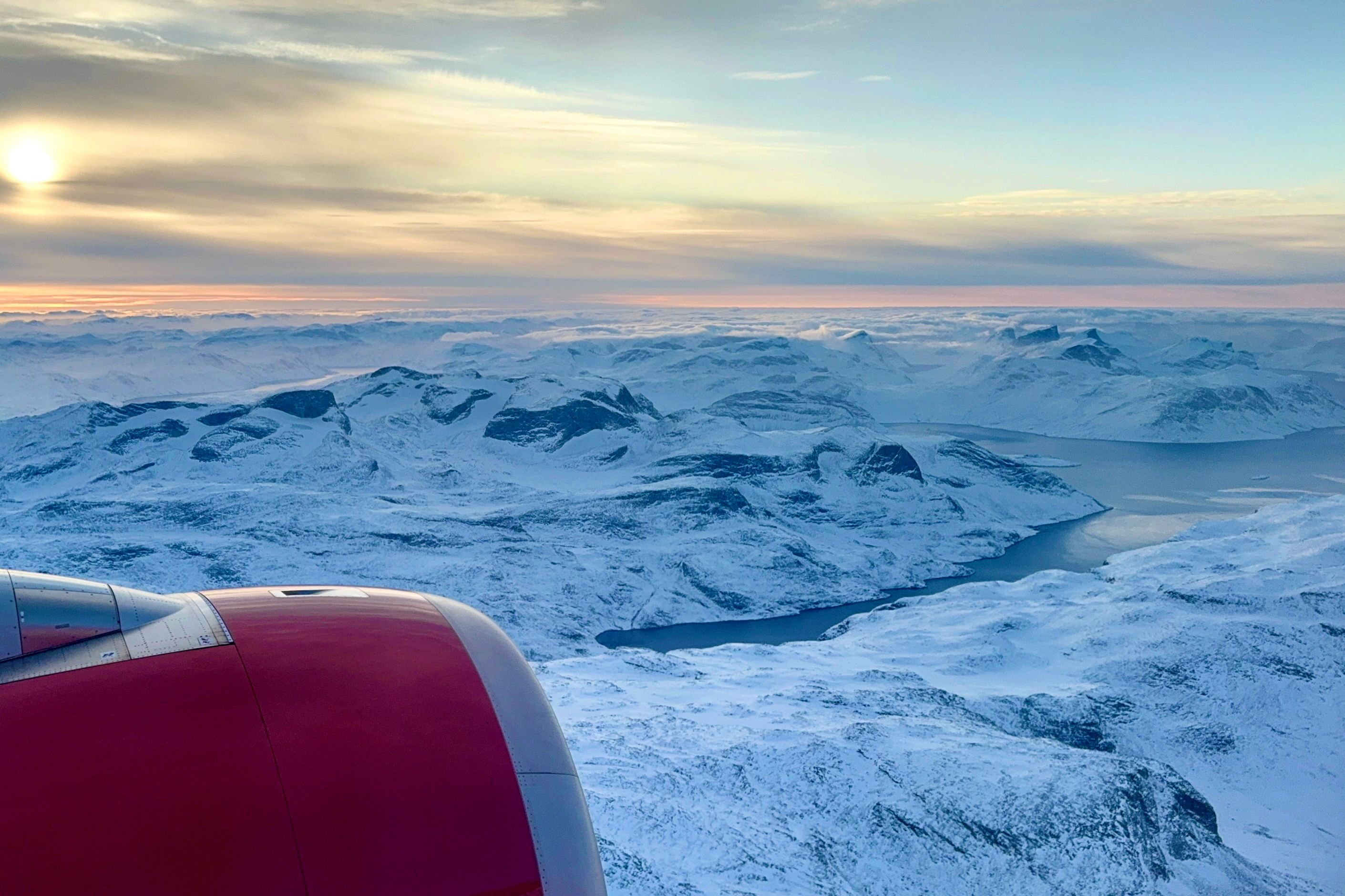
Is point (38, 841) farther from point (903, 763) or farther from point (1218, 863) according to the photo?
point (1218, 863)

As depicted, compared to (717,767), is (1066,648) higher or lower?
lower

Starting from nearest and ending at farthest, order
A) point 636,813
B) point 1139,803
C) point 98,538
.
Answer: point 636,813, point 1139,803, point 98,538

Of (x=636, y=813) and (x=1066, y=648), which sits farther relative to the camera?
(x=1066, y=648)

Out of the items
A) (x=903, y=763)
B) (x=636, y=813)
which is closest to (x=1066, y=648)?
(x=903, y=763)

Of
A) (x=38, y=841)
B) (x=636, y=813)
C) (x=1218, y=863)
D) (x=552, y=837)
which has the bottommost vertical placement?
(x=1218, y=863)

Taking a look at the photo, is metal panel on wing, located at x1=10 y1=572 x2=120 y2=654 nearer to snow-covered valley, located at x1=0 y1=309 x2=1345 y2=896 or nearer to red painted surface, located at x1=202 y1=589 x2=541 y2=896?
red painted surface, located at x1=202 y1=589 x2=541 y2=896

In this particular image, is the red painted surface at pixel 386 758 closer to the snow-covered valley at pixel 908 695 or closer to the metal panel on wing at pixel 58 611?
the metal panel on wing at pixel 58 611

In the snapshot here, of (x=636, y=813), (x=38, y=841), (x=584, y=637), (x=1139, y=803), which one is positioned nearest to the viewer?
(x=38, y=841)
